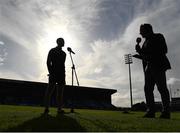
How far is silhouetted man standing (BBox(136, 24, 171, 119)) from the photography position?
7.82 meters

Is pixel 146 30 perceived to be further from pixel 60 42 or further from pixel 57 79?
pixel 57 79

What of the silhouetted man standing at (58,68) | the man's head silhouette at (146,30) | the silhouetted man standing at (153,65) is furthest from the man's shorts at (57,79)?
the man's head silhouette at (146,30)

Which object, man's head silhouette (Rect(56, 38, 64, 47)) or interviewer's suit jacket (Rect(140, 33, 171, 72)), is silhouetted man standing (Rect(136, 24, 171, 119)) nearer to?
interviewer's suit jacket (Rect(140, 33, 171, 72))

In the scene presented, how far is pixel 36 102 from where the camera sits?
62.9 m

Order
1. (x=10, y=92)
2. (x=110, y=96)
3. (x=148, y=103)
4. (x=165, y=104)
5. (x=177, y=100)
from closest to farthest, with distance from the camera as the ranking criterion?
(x=165, y=104) < (x=148, y=103) < (x=10, y=92) < (x=110, y=96) < (x=177, y=100)

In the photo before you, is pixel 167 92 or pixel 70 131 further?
pixel 167 92

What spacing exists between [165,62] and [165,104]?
1160 millimetres

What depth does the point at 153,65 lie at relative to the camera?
807 centimetres

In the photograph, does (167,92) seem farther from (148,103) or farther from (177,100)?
(177,100)

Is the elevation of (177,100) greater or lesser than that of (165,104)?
greater

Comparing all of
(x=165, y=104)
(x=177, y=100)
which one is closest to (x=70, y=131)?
(x=165, y=104)

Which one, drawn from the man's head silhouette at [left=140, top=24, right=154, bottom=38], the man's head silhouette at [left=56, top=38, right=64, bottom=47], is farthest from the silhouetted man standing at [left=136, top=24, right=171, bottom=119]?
the man's head silhouette at [left=56, top=38, right=64, bottom=47]

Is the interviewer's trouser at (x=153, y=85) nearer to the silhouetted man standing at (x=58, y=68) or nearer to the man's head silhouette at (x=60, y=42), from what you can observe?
the silhouetted man standing at (x=58, y=68)

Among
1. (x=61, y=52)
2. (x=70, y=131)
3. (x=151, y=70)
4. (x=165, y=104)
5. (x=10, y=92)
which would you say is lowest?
(x=70, y=131)
